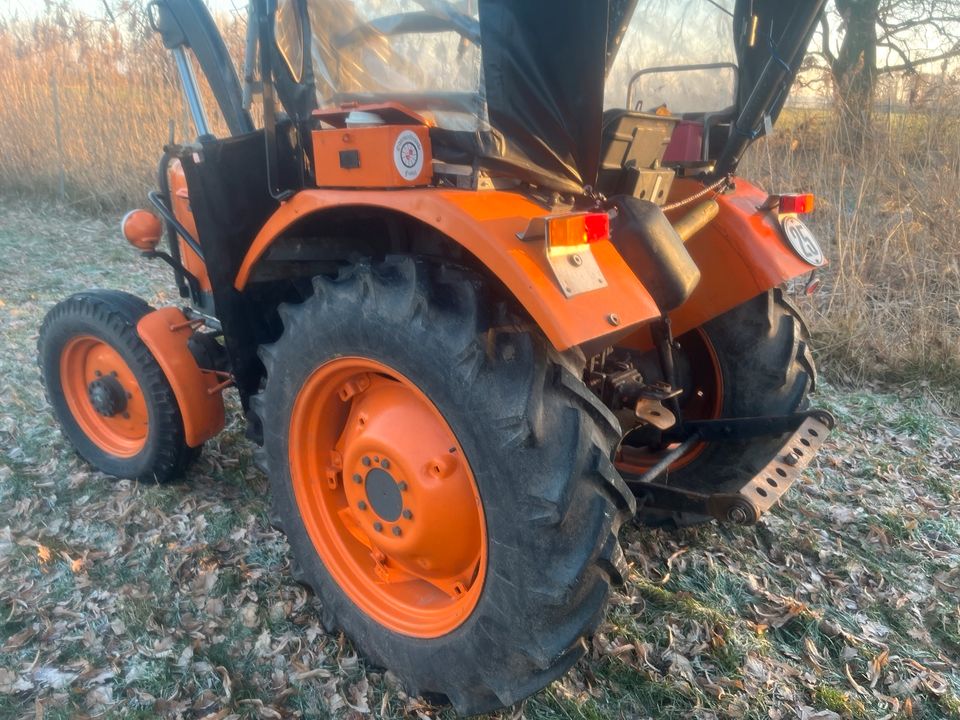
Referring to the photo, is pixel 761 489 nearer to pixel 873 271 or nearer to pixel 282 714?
pixel 282 714

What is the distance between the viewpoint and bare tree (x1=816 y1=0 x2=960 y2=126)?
23.4ft

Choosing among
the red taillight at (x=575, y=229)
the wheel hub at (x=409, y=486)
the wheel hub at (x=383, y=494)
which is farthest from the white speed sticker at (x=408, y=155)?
the wheel hub at (x=383, y=494)

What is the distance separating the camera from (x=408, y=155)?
5.87 ft

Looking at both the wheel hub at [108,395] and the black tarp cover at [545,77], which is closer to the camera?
the black tarp cover at [545,77]

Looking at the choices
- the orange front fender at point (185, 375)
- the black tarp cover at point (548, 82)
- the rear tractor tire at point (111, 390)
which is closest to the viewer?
the black tarp cover at point (548, 82)

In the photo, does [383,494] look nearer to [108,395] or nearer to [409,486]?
[409,486]

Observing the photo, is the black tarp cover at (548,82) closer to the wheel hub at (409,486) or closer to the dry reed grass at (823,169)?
the wheel hub at (409,486)

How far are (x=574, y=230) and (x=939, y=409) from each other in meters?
3.83

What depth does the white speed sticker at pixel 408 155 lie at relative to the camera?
1.78 meters

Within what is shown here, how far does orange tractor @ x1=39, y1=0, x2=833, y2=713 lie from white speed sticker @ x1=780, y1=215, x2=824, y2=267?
16 mm

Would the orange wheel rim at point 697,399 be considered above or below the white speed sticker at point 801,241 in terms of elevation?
below

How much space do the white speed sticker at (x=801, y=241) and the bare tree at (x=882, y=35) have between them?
17.2ft

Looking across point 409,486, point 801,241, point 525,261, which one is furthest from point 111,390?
point 801,241

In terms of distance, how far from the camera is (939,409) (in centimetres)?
434
